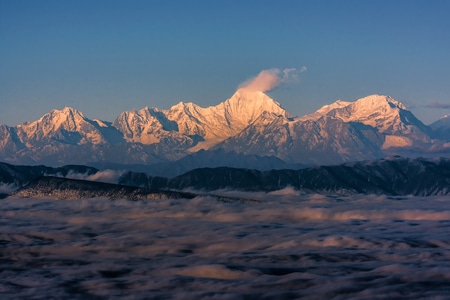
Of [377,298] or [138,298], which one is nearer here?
[377,298]

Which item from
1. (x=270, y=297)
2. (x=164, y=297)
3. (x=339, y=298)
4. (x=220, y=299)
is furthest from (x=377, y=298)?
(x=164, y=297)

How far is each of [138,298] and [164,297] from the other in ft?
24.7

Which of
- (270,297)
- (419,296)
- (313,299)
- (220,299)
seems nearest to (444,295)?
(419,296)

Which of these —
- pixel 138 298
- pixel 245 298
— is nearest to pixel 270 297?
pixel 245 298

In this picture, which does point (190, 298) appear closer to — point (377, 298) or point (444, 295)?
point (377, 298)

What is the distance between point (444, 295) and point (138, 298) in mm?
84434

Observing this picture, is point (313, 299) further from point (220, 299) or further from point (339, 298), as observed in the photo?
point (220, 299)

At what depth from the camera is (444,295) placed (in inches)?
7416

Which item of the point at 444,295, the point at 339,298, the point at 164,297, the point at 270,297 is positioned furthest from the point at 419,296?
the point at 164,297

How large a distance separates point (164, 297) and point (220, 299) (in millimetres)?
17363

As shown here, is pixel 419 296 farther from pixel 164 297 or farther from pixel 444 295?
pixel 164 297

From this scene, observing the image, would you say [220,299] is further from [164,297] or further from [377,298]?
[377,298]

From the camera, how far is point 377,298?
188 meters

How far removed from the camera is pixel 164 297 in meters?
199
